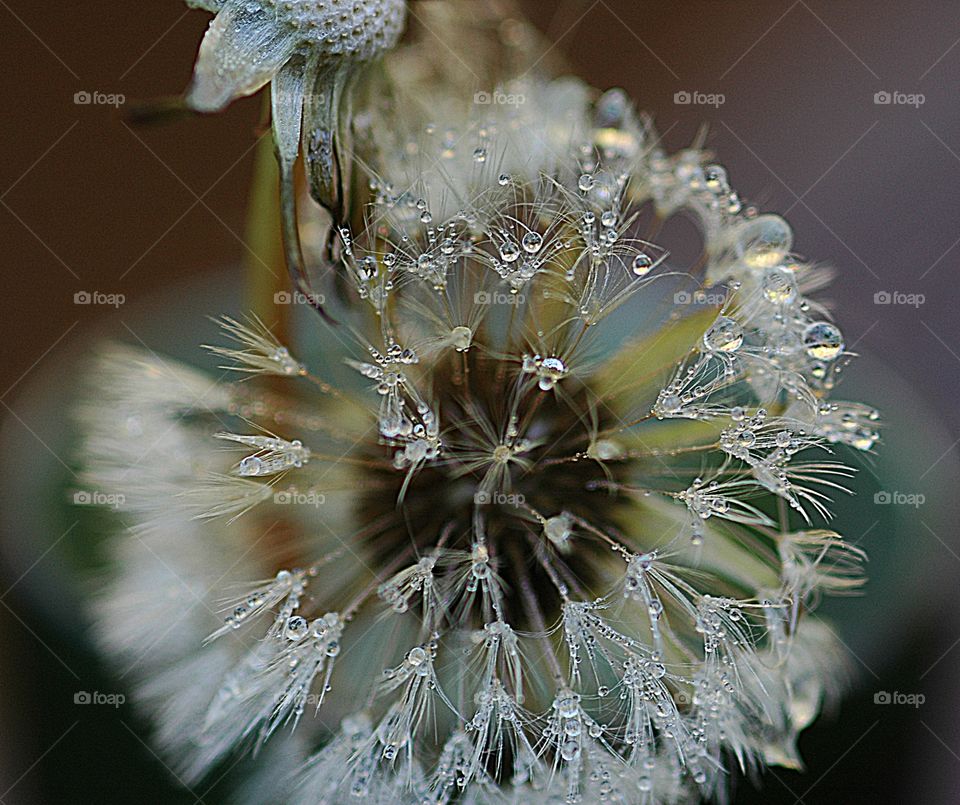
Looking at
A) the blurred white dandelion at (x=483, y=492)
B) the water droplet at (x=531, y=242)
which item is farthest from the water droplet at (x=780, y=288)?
the water droplet at (x=531, y=242)

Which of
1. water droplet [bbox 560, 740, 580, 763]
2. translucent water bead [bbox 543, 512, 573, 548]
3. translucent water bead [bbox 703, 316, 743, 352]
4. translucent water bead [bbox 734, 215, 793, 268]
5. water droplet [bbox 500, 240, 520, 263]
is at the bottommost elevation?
water droplet [bbox 560, 740, 580, 763]

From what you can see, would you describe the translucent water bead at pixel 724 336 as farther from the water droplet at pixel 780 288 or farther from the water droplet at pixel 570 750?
the water droplet at pixel 570 750

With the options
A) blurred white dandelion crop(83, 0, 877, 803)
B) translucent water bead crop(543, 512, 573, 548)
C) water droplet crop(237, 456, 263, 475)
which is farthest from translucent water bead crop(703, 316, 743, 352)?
water droplet crop(237, 456, 263, 475)

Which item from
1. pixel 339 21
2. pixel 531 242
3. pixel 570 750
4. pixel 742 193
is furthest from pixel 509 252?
pixel 742 193

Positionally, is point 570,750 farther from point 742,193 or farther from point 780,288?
point 742,193

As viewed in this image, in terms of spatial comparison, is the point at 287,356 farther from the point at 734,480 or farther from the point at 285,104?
the point at 734,480

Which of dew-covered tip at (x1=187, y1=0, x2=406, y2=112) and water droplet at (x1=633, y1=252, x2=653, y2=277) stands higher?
dew-covered tip at (x1=187, y1=0, x2=406, y2=112)

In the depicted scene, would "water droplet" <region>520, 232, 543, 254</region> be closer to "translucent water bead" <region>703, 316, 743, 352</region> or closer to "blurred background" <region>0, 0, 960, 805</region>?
"translucent water bead" <region>703, 316, 743, 352</region>

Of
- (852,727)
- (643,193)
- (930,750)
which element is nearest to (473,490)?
(643,193)
